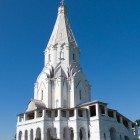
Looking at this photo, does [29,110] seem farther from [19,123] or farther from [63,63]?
[63,63]

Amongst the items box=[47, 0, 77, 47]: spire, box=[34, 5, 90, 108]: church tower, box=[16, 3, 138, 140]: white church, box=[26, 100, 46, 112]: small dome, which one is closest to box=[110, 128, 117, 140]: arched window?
box=[16, 3, 138, 140]: white church

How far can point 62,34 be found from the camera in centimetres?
4094

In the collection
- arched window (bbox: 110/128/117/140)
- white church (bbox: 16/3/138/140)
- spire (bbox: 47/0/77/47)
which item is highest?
spire (bbox: 47/0/77/47)

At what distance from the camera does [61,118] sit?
32.0 meters

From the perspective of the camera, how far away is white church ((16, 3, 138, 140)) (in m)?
31.8

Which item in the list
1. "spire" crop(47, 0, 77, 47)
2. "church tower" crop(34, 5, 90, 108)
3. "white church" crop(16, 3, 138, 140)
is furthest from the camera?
"spire" crop(47, 0, 77, 47)

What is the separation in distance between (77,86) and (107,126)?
782 centimetres

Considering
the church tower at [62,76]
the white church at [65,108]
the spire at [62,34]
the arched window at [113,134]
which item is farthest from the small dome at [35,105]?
the spire at [62,34]

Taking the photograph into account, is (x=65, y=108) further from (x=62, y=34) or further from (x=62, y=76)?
(x=62, y=34)

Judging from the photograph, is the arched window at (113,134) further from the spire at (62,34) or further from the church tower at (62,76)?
the spire at (62,34)

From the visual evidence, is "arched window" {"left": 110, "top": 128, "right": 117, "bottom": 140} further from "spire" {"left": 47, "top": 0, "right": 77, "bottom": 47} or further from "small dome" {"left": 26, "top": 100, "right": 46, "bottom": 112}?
"spire" {"left": 47, "top": 0, "right": 77, "bottom": 47}

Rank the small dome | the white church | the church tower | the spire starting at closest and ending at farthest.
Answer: the white church < the small dome < the church tower < the spire

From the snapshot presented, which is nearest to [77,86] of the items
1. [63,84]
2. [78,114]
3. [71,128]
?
[63,84]

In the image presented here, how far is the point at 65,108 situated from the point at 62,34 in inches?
537
